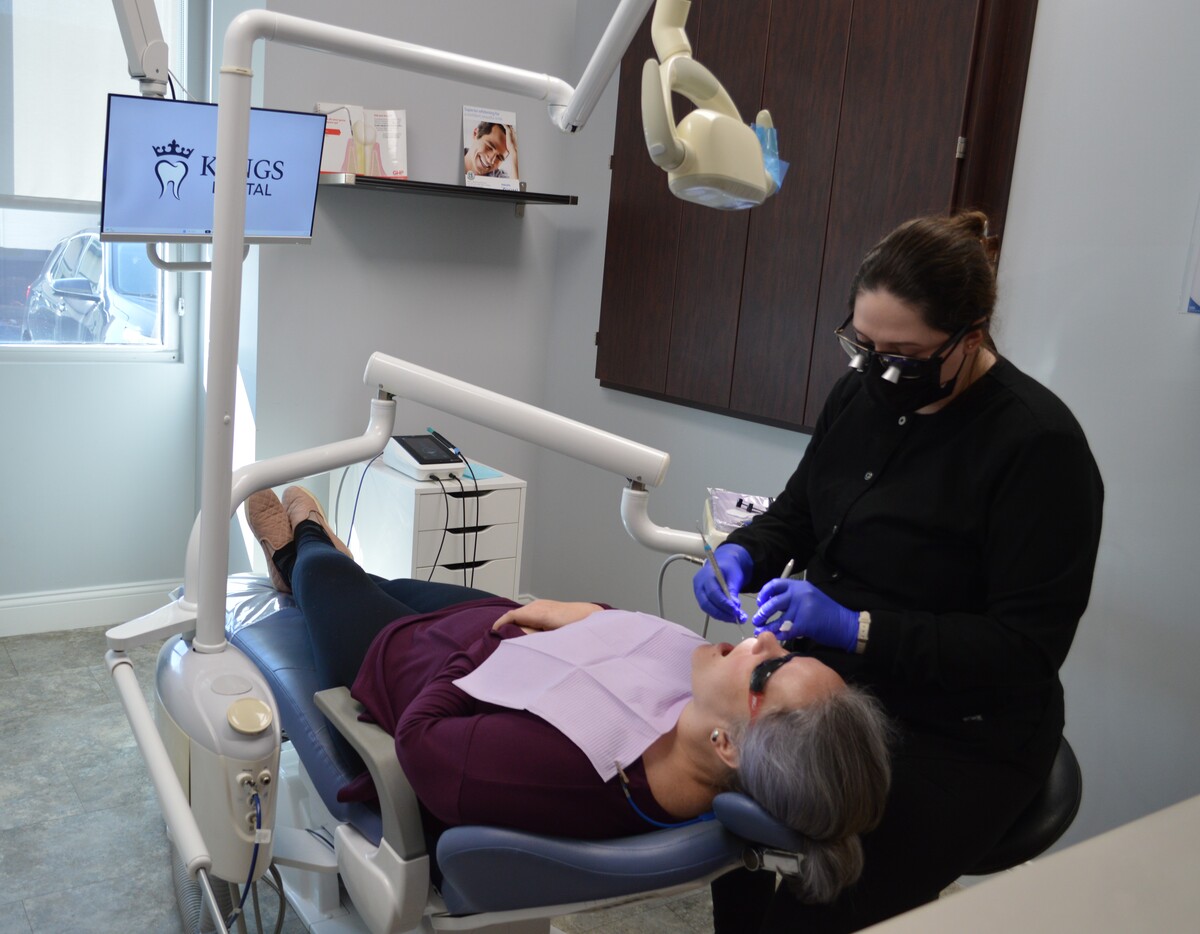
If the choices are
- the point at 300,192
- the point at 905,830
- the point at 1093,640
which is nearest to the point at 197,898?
the point at 905,830

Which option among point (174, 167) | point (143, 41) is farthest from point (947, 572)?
point (174, 167)

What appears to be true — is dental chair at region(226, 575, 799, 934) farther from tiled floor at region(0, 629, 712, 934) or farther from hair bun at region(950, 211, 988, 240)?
hair bun at region(950, 211, 988, 240)

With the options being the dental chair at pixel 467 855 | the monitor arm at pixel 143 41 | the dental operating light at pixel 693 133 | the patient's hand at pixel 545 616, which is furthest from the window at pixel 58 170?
the dental operating light at pixel 693 133

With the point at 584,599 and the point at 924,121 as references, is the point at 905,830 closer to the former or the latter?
the point at 924,121

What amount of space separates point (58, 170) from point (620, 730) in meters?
2.69

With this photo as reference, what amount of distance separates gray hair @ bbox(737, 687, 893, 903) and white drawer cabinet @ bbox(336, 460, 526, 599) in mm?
1829

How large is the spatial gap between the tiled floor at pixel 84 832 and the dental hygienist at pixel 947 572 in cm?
98

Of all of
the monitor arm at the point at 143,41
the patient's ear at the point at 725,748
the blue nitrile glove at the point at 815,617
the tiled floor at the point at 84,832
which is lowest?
the tiled floor at the point at 84,832

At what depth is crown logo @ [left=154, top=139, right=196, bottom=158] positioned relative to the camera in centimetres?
212

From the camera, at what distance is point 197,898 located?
1.96 metres

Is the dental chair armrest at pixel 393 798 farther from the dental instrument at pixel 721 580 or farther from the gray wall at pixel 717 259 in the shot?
the gray wall at pixel 717 259

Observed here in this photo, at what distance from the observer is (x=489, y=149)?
3.54 metres

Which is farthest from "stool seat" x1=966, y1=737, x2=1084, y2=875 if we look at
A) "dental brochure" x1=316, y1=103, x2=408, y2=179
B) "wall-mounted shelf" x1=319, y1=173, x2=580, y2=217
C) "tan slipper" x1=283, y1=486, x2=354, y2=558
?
"dental brochure" x1=316, y1=103, x2=408, y2=179

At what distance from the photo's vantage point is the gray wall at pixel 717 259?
2113mm
